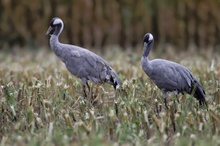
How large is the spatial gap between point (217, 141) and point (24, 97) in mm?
1848

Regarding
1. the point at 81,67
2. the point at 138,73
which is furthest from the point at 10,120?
the point at 138,73

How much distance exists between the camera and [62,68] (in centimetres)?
798

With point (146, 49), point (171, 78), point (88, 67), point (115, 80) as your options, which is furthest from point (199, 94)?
point (88, 67)

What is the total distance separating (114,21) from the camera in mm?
10891

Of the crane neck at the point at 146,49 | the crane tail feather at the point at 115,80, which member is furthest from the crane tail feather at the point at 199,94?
the crane tail feather at the point at 115,80

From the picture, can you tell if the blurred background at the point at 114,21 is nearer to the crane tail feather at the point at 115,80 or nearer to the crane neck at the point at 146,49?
the crane tail feather at the point at 115,80

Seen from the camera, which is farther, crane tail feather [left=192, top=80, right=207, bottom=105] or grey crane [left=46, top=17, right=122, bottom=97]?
grey crane [left=46, top=17, right=122, bottom=97]

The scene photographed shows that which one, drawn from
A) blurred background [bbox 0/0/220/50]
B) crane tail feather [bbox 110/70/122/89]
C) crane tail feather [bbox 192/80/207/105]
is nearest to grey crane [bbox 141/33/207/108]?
crane tail feather [bbox 192/80/207/105]

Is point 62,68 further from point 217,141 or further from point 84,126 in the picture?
point 217,141

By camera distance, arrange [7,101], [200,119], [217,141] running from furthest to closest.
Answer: [7,101] < [200,119] < [217,141]

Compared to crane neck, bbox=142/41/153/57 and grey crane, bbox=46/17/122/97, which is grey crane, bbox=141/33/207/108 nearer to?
crane neck, bbox=142/41/153/57

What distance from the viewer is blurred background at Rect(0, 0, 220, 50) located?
10.8 metres

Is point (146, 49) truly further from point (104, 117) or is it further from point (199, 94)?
point (104, 117)

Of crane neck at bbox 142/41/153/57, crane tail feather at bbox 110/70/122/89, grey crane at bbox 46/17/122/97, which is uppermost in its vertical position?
crane neck at bbox 142/41/153/57
